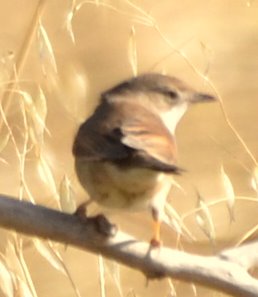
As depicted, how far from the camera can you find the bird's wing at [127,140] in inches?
140

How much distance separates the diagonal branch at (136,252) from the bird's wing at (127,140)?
7.0 inches

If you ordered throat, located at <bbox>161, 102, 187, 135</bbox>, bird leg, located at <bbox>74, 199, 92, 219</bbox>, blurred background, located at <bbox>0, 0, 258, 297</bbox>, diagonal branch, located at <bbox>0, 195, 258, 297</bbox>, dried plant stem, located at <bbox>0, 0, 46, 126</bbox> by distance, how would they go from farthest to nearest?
blurred background, located at <bbox>0, 0, 258, 297</bbox>, dried plant stem, located at <bbox>0, 0, 46, 126</bbox>, throat, located at <bbox>161, 102, 187, 135</bbox>, bird leg, located at <bbox>74, 199, 92, 219</bbox>, diagonal branch, located at <bbox>0, 195, 258, 297</bbox>

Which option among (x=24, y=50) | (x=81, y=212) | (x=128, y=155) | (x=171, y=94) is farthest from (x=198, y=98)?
(x=128, y=155)

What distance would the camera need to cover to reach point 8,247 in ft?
14.1

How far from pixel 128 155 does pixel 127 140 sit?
2.5 inches

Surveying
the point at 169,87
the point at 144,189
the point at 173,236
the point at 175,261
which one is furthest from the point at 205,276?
the point at 173,236

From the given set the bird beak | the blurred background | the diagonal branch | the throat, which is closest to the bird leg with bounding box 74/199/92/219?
the diagonal branch

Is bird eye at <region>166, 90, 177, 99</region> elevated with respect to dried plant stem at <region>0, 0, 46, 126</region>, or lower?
lower

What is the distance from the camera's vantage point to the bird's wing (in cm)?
357

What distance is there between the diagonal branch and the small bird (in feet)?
0.20

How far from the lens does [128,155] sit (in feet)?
11.7

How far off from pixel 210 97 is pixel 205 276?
2.99ft

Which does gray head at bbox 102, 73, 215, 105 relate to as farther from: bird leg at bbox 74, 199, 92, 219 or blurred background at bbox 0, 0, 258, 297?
blurred background at bbox 0, 0, 258, 297

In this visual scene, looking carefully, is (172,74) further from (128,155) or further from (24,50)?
(128,155)
